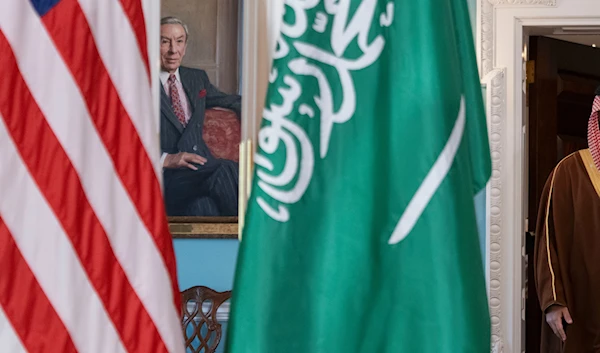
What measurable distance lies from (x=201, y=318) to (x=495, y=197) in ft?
5.16

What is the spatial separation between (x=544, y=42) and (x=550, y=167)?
2.38 ft

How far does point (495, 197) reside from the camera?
4781 millimetres

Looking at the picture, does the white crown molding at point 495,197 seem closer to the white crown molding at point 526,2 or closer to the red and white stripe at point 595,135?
the white crown molding at point 526,2

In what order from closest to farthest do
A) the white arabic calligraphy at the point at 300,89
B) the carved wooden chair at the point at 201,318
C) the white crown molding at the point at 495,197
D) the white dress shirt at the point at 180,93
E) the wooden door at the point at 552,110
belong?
the white arabic calligraphy at the point at 300,89 → the carved wooden chair at the point at 201,318 → the white dress shirt at the point at 180,93 → the white crown molding at the point at 495,197 → the wooden door at the point at 552,110

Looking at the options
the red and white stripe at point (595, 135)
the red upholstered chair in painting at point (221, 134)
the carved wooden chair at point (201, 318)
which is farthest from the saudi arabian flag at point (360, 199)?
the red and white stripe at point (595, 135)

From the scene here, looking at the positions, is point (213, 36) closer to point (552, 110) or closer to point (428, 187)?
point (552, 110)

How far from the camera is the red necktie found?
4.64 meters

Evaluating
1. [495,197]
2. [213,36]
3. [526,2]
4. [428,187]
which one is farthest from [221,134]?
[428,187]

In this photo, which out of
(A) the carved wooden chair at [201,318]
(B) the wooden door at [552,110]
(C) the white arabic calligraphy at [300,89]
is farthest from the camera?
(B) the wooden door at [552,110]

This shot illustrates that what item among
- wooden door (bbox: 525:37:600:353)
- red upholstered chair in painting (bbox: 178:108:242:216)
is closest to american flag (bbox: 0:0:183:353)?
red upholstered chair in painting (bbox: 178:108:242:216)

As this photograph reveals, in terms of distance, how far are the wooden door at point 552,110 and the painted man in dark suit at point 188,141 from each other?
1.93 meters

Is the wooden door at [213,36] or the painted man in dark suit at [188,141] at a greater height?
the wooden door at [213,36]

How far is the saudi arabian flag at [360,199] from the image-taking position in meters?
1.92

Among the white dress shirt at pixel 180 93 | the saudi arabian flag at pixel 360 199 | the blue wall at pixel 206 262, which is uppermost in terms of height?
the white dress shirt at pixel 180 93
